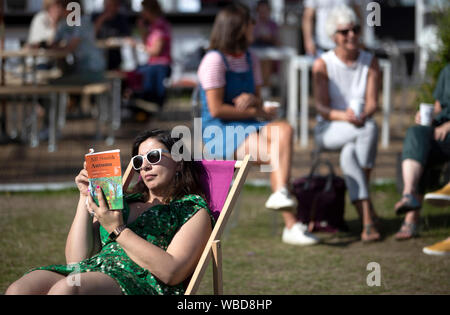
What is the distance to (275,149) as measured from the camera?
16.8 feet

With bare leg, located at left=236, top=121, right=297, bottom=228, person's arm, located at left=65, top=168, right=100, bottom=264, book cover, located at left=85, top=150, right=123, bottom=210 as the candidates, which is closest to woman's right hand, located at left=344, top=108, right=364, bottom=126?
bare leg, located at left=236, top=121, right=297, bottom=228

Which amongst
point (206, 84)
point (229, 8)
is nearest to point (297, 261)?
point (206, 84)

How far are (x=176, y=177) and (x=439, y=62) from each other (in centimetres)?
381

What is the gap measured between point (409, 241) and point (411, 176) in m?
0.50

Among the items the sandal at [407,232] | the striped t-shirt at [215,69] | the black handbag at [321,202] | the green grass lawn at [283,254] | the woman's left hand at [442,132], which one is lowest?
the green grass lawn at [283,254]

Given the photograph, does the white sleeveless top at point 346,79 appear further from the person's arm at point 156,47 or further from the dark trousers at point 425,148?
the person's arm at point 156,47

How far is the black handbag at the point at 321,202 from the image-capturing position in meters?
5.46

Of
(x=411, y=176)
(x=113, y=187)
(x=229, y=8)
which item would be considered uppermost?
(x=229, y=8)

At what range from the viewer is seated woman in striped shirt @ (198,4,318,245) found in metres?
5.11

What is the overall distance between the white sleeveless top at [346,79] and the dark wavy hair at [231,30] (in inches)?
30.7

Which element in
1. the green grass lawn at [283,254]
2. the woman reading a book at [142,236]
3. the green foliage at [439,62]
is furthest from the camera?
the green foliage at [439,62]

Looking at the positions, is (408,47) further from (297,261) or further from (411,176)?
(297,261)

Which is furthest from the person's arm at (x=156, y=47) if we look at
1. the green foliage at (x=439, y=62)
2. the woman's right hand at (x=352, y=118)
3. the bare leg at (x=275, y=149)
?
the bare leg at (x=275, y=149)

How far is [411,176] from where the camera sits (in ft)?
16.7
